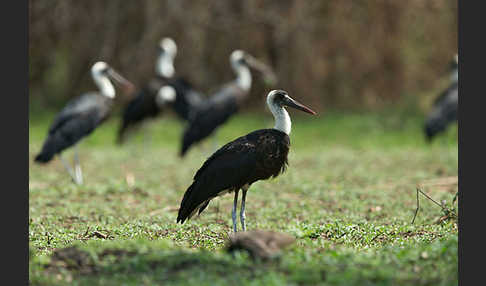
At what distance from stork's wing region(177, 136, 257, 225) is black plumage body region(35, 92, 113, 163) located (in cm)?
422

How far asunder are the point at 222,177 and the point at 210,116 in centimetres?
599

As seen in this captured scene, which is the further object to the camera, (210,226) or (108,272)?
(210,226)

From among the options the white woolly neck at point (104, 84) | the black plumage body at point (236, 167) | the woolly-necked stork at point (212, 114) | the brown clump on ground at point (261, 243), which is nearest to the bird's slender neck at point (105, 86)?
the white woolly neck at point (104, 84)

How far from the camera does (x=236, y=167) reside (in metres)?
5.81

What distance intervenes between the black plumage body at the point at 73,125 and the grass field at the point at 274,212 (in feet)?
1.56

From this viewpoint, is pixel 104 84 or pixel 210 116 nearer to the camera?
pixel 104 84

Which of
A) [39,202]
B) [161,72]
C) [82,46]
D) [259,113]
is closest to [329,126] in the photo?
[259,113]

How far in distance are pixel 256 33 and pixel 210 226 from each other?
1081cm

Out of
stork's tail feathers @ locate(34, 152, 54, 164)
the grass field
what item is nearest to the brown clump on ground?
the grass field

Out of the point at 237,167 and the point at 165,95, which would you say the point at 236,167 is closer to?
the point at 237,167

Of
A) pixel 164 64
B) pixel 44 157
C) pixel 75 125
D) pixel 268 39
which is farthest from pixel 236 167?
pixel 268 39

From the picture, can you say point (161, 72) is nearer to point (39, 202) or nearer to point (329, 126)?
point (329, 126)

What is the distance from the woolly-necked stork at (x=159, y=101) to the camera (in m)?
13.0

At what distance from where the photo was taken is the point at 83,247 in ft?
15.9
